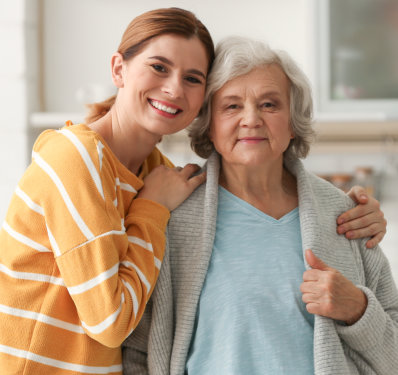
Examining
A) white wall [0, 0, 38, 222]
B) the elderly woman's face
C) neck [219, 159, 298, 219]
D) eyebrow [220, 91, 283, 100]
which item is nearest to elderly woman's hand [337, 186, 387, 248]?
neck [219, 159, 298, 219]

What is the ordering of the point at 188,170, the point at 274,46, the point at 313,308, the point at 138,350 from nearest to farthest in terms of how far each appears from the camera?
1. the point at 313,308
2. the point at 138,350
3. the point at 188,170
4. the point at 274,46

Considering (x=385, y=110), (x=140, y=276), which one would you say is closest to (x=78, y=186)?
(x=140, y=276)

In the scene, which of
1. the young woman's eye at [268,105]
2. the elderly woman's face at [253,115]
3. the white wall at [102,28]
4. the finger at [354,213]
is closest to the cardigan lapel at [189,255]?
the elderly woman's face at [253,115]

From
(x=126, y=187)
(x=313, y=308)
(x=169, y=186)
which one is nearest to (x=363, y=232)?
(x=313, y=308)

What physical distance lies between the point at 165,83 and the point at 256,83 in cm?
22

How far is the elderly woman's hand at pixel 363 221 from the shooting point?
4.40 feet

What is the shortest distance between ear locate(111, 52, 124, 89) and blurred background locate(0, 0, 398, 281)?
1.24 meters

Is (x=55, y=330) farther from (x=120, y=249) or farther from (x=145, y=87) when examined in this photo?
(x=145, y=87)

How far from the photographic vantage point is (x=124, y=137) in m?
1.30

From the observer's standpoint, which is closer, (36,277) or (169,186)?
(36,277)

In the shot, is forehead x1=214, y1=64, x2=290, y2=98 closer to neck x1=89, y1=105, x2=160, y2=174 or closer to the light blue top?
neck x1=89, y1=105, x2=160, y2=174

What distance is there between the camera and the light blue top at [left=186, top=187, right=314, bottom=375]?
117 centimetres

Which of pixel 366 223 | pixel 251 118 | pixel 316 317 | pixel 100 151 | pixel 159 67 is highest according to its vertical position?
pixel 159 67

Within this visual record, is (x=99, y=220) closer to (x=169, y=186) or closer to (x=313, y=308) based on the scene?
(x=169, y=186)
